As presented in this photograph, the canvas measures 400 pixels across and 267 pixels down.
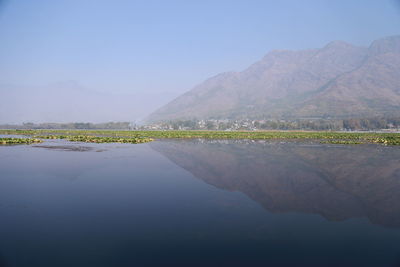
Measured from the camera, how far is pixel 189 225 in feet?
41.3

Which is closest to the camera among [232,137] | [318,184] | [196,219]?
[196,219]

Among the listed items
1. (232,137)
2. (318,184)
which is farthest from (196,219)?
(232,137)

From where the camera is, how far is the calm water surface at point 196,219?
9875 millimetres

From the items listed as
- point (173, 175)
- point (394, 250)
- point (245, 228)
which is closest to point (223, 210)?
point (245, 228)

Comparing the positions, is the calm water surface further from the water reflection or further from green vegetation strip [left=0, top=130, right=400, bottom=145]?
green vegetation strip [left=0, top=130, right=400, bottom=145]

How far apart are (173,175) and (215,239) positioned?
1332 cm

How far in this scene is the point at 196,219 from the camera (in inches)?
526

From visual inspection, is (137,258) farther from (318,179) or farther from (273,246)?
(318,179)

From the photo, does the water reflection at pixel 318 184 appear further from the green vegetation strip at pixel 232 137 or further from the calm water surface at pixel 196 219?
the green vegetation strip at pixel 232 137

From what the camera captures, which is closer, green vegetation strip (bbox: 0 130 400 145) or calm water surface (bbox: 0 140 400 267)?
calm water surface (bbox: 0 140 400 267)

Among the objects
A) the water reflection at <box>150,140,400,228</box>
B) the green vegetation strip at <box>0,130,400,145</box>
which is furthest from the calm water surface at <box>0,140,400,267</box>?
the green vegetation strip at <box>0,130,400,145</box>

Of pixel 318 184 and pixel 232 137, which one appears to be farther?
pixel 232 137

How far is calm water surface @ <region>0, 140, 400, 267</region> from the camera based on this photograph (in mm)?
9875

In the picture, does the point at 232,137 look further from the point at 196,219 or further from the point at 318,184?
the point at 196,219
